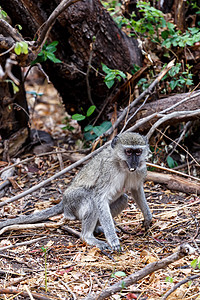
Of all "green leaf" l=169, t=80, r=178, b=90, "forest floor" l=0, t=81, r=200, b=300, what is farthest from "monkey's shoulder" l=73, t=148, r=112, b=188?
"green leaf" l=169, t=80, r=178, b=90

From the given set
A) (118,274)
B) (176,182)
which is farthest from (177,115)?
(118,274)

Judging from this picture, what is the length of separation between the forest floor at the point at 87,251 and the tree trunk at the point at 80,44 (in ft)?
4.61

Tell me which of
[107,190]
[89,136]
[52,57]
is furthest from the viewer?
[89,136]

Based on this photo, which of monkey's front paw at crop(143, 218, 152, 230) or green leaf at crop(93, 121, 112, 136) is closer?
monkey's front paw at crop(143, 218, 152, 230)

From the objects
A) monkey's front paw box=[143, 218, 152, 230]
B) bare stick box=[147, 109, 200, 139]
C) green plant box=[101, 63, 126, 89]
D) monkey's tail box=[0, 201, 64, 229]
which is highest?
green plant box=[101, 63, 126, 89]

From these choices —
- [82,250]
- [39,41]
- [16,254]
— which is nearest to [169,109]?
[39,41]

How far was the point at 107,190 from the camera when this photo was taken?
16.8 ft

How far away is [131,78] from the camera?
7164 millimetres

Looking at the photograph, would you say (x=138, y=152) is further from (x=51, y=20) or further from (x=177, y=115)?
(x=51, y=20)

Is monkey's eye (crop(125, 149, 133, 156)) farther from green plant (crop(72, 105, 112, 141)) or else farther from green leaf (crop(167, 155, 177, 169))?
green leaf (crop(167, 155, 177, 169))

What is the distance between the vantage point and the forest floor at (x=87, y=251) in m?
3.93

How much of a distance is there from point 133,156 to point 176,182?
2088 mm

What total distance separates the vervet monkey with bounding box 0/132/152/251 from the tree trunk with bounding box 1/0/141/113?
6.93 ft

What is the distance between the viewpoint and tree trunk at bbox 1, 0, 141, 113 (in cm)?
658
